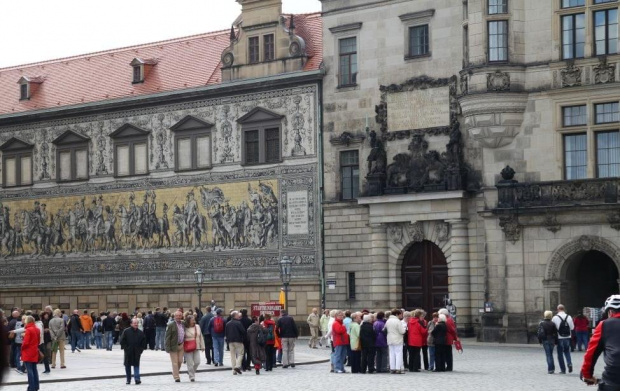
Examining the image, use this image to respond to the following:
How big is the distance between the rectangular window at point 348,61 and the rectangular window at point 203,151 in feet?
23.1

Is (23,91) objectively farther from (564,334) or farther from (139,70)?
(564,334)

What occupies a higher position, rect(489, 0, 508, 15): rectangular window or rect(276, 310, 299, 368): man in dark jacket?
rect(489, 0, 508, 15): rectangular window

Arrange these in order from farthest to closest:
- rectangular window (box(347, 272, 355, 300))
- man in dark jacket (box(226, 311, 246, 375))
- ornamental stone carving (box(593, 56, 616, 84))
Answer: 1. rectangular window (box(347, 272, 355, 300))
2. ornamental stone carving (box(593, 56, 616, 84))
3. man in dark jacket (box(226, 311, 246, 375))

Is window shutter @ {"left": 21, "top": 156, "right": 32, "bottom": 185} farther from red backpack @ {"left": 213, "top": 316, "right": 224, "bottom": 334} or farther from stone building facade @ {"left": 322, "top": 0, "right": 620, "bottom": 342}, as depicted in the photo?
red backpack @ {"left": 213, "top": 316, "right": 224, "bottom": 334}

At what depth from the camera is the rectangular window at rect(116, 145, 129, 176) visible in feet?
185

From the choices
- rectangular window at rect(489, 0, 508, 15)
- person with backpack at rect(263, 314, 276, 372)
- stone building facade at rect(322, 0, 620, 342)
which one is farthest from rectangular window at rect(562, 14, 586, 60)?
person with backpack at rect(263, 314, 276, 372)

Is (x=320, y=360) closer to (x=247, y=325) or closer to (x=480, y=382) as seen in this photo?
(x=247, y=325)

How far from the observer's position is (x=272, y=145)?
51812 millimetres

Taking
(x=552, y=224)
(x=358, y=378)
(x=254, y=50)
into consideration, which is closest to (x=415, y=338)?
(x=358, y=378)

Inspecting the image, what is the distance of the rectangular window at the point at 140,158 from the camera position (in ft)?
183

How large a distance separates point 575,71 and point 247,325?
1631cm

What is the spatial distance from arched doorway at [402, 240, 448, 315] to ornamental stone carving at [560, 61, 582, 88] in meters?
7.97

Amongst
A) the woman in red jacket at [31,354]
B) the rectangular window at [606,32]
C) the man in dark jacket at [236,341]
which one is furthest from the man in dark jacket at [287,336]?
the rectangular window at [606,32]

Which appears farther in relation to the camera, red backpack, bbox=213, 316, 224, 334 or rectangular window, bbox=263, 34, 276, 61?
rectangular window, bbox=263, 34, 276, 61
